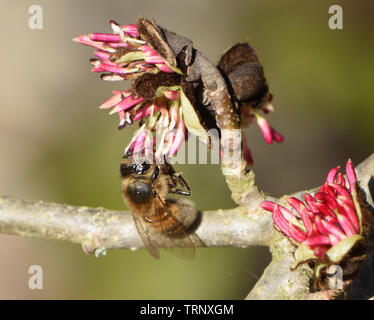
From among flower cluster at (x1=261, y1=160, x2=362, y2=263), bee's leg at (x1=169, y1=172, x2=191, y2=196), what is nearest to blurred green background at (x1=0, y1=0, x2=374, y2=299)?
bee's leg at (x1=169, y1=172, x2=191, y2=196)

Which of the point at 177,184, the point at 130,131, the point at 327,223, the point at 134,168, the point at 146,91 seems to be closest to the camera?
the point at 327,223

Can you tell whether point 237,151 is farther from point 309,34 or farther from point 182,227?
point 309,34

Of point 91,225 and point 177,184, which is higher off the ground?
point 177,184

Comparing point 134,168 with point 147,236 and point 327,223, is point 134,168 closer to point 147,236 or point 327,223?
point 147,236

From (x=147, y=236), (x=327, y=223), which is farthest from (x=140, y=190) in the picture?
(x=327, y=223)

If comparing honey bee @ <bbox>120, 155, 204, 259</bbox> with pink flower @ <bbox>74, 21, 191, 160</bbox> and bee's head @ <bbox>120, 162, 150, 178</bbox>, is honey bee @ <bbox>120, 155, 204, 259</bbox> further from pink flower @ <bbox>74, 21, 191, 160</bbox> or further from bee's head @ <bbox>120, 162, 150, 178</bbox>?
pink flower @ <bbox>74, 21, 191, 160</bbox>

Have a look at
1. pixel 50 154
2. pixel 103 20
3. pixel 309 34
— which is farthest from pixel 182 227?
pixel 103 20

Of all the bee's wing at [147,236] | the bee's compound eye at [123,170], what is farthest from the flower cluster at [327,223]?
the bee's compound eye at [123,170]
